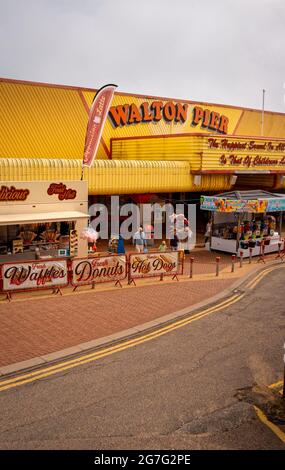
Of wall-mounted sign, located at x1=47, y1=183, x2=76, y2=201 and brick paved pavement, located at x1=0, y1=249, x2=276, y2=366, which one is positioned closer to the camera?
brick paved pavement, located at x1=0, y1=249, x2=276, y2=366

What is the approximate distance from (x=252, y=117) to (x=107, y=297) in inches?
1014

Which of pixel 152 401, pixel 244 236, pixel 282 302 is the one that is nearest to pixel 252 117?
pixel 244 236

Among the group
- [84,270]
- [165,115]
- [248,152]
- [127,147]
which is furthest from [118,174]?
[248,152]

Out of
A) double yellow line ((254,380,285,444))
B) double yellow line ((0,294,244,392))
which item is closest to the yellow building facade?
double yellow line ((0,294,244,392))

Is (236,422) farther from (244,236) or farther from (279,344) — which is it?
(244,236)

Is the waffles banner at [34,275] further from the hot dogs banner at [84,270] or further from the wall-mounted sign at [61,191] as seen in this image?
the wall-mounted sign at [61,191]

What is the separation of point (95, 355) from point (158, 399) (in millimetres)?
2673

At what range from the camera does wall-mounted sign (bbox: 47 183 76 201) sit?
64.2ft

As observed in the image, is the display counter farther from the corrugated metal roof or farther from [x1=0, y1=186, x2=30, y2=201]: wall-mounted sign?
[x1=0, y1=186, x2=30, y2=201]: wall-mounted sign

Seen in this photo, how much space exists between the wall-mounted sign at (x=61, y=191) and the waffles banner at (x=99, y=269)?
4732 millimetres

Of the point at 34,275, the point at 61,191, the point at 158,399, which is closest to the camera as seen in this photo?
the point at 158,399

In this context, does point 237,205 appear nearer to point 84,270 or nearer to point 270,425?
point 84,270

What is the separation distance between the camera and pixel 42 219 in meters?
18.0

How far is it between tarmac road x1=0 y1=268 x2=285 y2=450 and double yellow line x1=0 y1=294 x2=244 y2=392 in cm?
20
